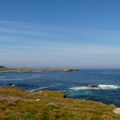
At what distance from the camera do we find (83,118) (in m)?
27.8

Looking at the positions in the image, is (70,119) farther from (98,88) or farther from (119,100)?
(98,88)

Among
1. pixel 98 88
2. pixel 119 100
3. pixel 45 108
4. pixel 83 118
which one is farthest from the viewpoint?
pixel 98 88

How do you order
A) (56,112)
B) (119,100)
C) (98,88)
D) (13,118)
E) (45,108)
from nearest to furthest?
(13,118)
(56,112)
(45,108)
(119,100)
(98,88)

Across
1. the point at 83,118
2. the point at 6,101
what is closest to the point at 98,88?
the point at 6,101

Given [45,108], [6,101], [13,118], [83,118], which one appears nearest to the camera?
[13,118]

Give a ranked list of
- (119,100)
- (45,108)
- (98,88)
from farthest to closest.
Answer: (98,88) → (119,100) → (45,108)

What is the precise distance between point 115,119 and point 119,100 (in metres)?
54.2

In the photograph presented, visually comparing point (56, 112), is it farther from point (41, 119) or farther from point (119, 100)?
point (119, 100)

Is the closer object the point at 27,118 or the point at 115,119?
the point at 27,118

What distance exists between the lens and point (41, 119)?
87.6 feet

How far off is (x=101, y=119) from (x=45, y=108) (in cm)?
667

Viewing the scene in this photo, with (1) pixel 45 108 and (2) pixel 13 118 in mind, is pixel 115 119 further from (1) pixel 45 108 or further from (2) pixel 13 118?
(2) pixel 13 118

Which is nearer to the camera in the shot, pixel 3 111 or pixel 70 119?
pixel 70 119

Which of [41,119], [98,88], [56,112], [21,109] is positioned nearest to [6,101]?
[21,109]
